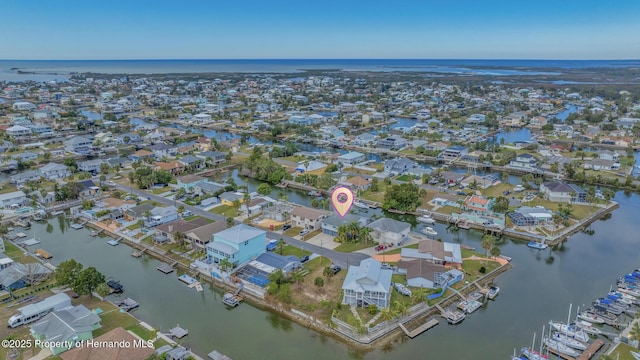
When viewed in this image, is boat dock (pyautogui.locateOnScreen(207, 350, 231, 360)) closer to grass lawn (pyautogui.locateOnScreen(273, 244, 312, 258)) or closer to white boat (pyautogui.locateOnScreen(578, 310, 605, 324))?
grass lawn (pyautogui.locateOnScreen(273, 244, 312, 258))

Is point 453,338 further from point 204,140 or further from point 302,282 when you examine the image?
point 204,140

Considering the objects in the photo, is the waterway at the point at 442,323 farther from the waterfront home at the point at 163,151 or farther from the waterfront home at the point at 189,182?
the waterfront home at the point at 163,151

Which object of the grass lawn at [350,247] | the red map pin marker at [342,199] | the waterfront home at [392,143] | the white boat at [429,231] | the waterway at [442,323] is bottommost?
the waterway at [442,323]

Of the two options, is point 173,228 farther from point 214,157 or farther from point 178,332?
point 214,157

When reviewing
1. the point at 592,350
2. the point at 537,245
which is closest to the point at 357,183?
the point at 537,245

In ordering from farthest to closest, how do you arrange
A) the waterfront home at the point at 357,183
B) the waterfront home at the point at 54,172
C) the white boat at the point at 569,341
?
the waterfront home at the point at 54,172 < the waterfront home at the point at 357,183 < the white boat at the point at 569,341

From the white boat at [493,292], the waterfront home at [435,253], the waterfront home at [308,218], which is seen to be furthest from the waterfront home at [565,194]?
the waterfront home at [308,218]

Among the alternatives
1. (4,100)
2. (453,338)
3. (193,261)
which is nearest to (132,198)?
(193,261)
